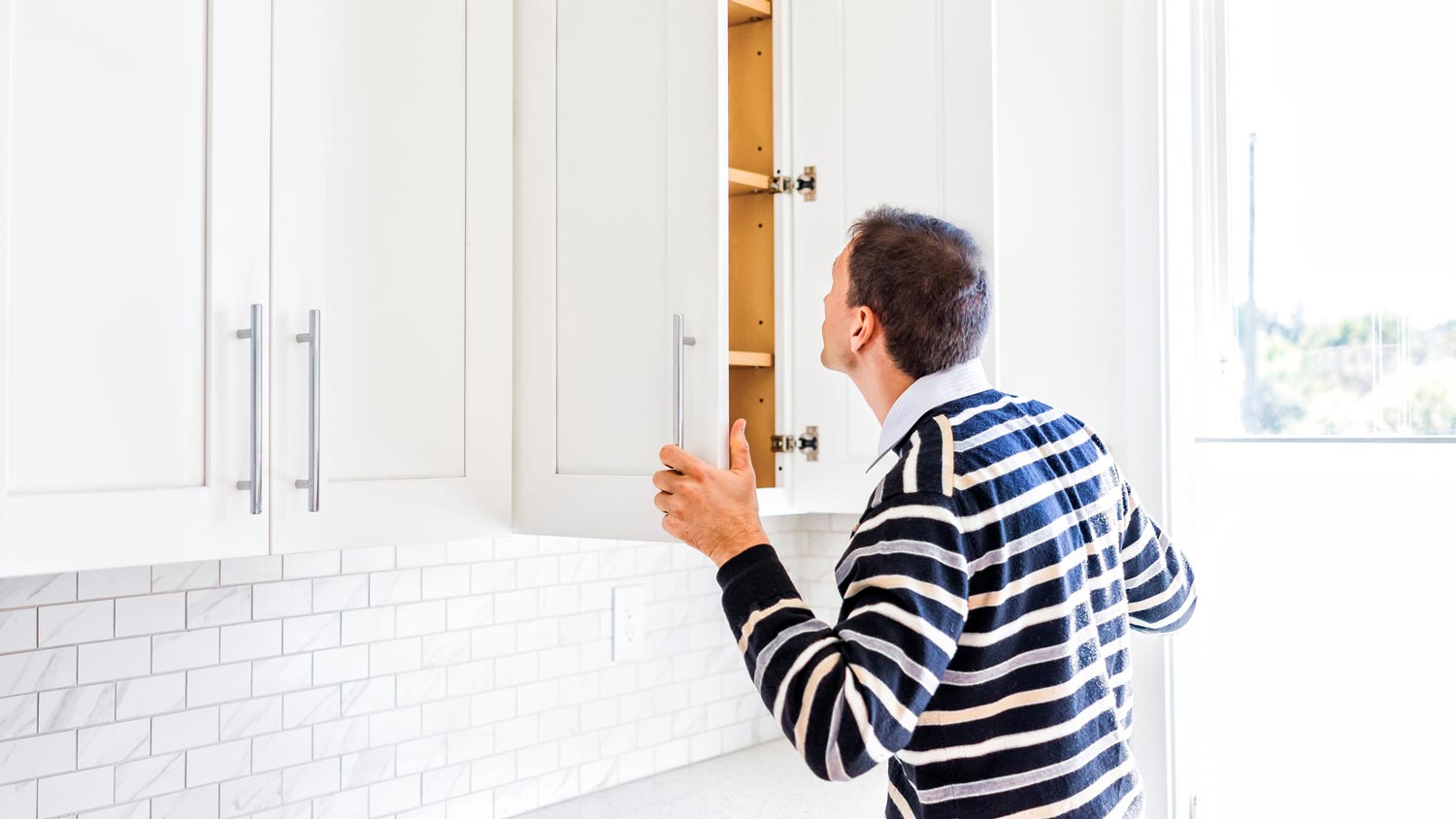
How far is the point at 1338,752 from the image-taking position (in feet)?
5.83

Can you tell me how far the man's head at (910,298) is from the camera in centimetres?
125

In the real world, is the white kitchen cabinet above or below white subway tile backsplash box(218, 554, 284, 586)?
above

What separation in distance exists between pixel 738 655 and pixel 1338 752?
1.09 m

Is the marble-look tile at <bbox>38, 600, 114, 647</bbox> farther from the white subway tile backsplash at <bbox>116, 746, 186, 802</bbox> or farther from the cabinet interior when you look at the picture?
the cabinet interior

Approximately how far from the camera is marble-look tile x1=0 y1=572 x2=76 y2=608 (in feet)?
4.43

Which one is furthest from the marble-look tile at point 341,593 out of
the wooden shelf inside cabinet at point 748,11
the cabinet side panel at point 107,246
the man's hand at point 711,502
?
the wooden shelf inside cabinet at point 748,11

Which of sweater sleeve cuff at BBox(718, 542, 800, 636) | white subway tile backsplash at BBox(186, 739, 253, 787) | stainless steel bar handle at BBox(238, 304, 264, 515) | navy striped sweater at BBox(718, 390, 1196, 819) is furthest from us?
white subway tile backsplash at BBox(186, 739, 253, 787)

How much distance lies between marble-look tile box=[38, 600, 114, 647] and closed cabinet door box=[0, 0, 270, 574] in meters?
0.30

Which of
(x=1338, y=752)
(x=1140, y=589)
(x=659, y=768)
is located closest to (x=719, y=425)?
(x=1140, y=589)

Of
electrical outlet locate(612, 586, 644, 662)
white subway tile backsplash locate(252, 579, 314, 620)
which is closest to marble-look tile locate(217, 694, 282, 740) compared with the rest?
white subway tile backsplash locate(252, 579, 314, 620)

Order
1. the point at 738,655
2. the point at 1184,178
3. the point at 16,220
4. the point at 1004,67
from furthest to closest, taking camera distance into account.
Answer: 1. the point at 738,655
2. the point at 1004,67
3. the point at 1184,178
4. the point at 16,220

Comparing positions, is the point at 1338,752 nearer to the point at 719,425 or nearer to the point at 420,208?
the point at 719,425

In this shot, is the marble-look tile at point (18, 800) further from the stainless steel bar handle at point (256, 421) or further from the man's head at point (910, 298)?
the man's head at point (910, 298)

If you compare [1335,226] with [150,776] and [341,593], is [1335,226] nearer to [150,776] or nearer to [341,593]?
[341,593]
